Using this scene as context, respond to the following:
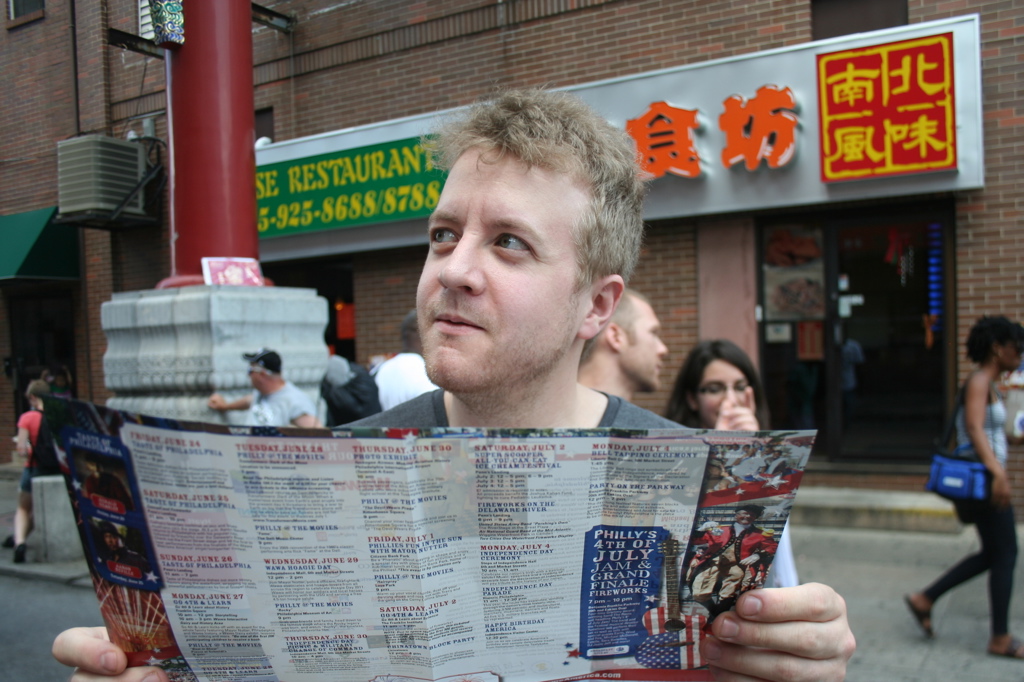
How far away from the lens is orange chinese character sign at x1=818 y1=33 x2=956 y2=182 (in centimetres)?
595

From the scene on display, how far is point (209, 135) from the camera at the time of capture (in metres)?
3.17

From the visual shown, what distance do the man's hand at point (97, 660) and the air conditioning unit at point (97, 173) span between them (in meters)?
2.39

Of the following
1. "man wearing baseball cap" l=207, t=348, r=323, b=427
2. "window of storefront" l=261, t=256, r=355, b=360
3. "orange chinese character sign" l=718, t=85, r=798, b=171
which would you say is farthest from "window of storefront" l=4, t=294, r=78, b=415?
"window of storefront" l=261, t=256, r=355, b=360

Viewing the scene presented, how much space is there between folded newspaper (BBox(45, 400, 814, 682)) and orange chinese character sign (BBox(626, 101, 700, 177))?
6235 mm

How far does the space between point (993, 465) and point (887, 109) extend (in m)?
3.49

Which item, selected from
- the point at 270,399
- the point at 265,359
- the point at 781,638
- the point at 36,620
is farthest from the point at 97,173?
the point at 781,638

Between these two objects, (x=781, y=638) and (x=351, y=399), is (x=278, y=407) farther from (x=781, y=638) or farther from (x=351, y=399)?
(x=781, y=638)

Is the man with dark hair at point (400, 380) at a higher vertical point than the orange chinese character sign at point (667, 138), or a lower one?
lower

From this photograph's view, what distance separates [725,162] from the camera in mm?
6691

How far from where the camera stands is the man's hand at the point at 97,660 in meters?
0.98

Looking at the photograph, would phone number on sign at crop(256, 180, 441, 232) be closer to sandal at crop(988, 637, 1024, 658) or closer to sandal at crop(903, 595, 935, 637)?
sandal at crop(903, 595, 935, 637)

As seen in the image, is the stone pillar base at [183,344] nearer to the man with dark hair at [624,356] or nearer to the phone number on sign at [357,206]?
the man with dark hair at [624,356]

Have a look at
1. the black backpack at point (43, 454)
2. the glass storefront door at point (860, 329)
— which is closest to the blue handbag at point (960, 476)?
the glass storefront door at point (860, 329)

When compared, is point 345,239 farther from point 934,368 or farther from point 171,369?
point 934,368
